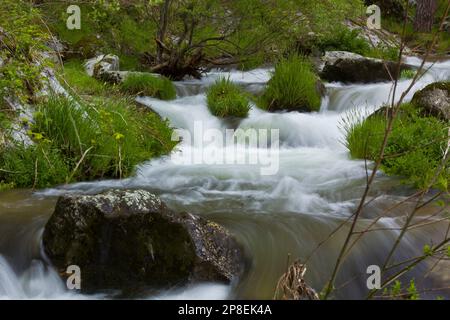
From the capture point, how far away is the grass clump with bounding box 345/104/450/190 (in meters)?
5.86

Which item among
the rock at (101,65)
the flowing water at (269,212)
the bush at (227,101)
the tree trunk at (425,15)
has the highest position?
the tree trunk at (425,15)

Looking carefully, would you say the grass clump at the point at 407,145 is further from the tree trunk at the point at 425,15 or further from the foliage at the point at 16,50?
the tree trunk at the point at 425,15

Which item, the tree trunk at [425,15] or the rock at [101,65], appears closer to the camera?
the rock at [101,65]

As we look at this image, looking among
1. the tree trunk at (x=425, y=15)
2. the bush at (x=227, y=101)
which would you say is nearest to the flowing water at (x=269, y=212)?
the bush at (x=227, y=101)

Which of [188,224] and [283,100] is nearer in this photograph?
[188,224]

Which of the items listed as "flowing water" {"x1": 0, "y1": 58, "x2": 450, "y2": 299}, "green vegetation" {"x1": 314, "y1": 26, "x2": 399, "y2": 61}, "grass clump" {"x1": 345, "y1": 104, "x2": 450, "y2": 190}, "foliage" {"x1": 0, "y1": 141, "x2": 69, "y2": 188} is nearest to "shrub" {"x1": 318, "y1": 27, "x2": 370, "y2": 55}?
"green vegetation" {"x1": 314, "y1": 26, "x2": 399, "y2": 61}

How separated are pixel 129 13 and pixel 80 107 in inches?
209

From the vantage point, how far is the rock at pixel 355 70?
11.1 m

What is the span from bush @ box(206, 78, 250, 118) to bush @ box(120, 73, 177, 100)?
749 millimetres

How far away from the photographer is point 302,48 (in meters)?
12.9

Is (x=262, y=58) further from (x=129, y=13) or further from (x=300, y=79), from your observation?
(x=129, y=13)

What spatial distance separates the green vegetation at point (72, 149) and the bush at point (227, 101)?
2.42 metres

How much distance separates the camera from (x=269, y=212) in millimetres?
4961
